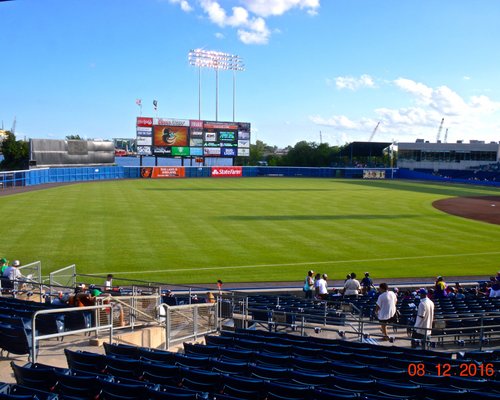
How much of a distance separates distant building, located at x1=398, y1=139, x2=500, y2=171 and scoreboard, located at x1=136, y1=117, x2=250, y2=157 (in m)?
44.0

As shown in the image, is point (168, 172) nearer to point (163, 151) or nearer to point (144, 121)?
point (163, 151)

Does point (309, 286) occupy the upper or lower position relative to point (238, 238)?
upper

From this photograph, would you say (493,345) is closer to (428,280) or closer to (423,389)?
(423,389)

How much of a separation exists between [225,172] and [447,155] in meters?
48.0

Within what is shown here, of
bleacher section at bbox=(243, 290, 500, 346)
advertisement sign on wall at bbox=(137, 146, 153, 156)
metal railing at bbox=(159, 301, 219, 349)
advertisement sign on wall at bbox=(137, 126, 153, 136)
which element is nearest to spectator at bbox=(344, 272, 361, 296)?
bleacher section at bbox=(243, 290, 500, 346)

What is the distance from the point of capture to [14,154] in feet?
279

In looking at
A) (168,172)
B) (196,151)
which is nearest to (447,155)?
(196,151)

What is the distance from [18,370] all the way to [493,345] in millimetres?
10692

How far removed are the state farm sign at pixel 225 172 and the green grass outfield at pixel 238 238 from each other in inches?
1537

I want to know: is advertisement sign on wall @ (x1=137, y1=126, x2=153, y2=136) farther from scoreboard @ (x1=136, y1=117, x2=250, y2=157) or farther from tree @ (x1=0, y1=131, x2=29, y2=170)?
tree @ (x1=0, y1=131, x2=29, y2=170)

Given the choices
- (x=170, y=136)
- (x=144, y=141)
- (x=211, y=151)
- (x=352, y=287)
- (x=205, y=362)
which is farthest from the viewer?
(x=211, y=151)

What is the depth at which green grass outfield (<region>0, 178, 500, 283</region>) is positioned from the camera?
25500 mm

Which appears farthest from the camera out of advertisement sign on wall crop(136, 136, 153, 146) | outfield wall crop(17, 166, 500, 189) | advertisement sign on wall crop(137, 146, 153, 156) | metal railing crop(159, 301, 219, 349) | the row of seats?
advertisement sign on wall crop(137, 146, 153, 156)

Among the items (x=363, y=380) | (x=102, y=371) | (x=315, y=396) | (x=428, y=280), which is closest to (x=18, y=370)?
(x=102, y=371)
